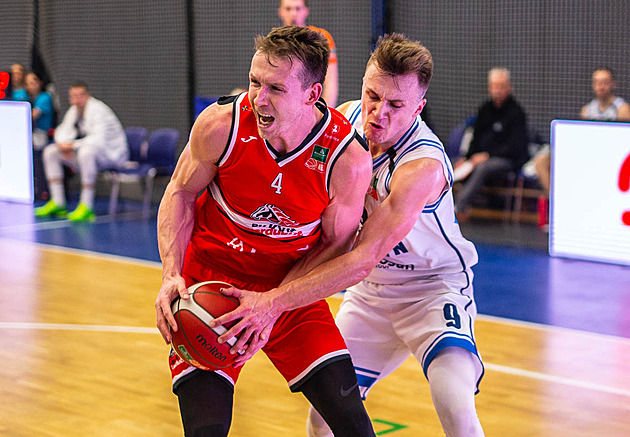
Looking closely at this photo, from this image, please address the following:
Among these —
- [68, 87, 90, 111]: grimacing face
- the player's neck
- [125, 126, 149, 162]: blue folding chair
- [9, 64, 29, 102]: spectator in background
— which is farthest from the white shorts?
[9, 64, 29, 102]: spectator in background

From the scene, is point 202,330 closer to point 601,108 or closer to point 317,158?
point 317,158

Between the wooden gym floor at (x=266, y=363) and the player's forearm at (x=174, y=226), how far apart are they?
4.68 feet

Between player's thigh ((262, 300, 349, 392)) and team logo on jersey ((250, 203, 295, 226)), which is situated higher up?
team logo on jersey ((250, 203, 295, 226))

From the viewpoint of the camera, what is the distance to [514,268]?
7.41 m

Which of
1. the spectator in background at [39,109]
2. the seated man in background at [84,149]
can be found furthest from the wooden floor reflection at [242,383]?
the spectator in background at [39,109]

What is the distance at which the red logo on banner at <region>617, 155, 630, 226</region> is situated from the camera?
704 centimetres

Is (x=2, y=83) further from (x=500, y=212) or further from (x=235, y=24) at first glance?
(x=500, y=212)

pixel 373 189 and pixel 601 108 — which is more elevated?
pixel 373 189

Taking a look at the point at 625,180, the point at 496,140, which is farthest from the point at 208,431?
the point at 496,140

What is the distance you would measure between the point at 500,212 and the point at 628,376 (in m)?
4.84

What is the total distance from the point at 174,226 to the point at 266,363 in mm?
2343

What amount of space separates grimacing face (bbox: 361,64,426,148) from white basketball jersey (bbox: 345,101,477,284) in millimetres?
100

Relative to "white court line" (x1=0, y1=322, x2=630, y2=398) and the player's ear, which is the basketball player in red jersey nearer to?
the player's ear

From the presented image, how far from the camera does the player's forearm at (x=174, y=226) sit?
2.99 m
